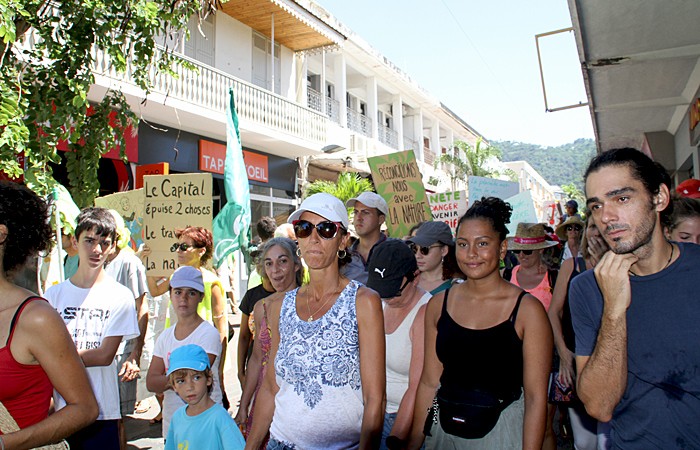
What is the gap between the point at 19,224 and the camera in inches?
86.5

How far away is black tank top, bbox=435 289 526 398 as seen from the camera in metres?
2.50

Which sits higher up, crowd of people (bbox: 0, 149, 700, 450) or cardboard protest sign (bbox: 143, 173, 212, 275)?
cardboard protest sign (bbox: 143, 173, 212, 275)

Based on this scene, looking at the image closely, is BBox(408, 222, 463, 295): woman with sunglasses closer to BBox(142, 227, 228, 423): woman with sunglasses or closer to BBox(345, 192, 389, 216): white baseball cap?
BBox(345, 192, 389, 216): white baseball cap

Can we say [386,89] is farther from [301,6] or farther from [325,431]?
[325,431]

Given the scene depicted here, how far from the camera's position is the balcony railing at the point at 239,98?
11867 mm

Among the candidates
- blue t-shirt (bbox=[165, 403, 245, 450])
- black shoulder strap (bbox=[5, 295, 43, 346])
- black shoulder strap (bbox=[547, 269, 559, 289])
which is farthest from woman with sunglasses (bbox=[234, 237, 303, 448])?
black shoulder strap (bbox=[547, 269, 559, 289])

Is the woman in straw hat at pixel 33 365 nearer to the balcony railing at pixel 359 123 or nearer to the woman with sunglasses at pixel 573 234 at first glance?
the woman with sunglasses at pixel 573 234

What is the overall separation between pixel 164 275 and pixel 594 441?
Result: 12.8 feet

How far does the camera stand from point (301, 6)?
15.0 meters

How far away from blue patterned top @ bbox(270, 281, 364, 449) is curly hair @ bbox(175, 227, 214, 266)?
3.03m

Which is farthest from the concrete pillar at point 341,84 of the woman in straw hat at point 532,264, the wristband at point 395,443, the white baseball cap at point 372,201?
the wristband at point 395,443

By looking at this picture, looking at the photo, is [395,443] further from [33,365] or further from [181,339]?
[181,339]

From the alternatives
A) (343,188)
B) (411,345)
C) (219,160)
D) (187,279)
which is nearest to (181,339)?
(187,279)

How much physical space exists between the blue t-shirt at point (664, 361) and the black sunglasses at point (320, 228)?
121cm
